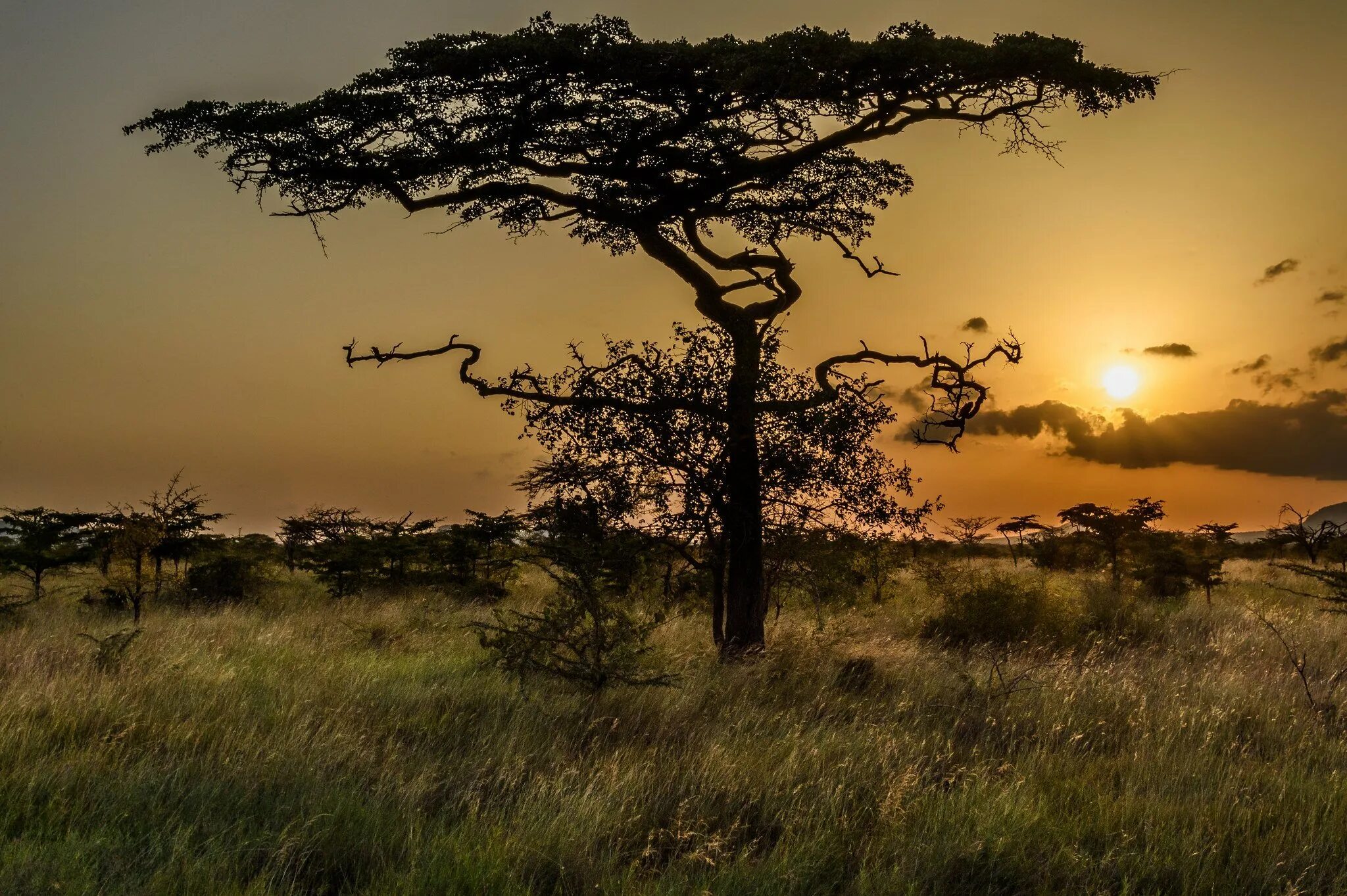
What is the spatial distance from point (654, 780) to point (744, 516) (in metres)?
5.69

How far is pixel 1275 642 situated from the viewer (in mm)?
14234

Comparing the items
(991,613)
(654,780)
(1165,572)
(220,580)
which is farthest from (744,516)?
(1165,572)

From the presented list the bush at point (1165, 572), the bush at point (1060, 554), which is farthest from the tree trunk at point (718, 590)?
the bush at point (1060, 554)

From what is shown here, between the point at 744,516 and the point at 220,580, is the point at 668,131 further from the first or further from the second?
the point at 220,580

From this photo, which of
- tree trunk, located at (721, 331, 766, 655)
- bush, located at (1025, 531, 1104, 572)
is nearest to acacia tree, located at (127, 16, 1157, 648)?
tree trunk, located at (721, 331, 766, 655)

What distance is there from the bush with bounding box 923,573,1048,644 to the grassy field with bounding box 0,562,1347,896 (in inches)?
131

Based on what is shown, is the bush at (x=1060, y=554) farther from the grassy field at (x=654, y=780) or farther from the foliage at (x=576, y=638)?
the foliage at (x=576, y=638)

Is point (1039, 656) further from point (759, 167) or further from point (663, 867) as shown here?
point (663, 867)

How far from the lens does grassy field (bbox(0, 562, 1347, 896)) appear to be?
4809 millimetres

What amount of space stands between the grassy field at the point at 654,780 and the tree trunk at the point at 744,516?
935 mm

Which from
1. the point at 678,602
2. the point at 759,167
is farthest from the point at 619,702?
the point at 678,602

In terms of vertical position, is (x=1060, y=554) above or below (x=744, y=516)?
below

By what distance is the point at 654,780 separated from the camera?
605 centimetres

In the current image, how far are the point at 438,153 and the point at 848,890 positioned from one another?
10.3 meters
